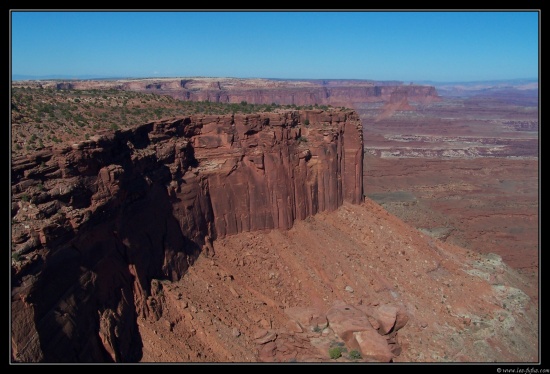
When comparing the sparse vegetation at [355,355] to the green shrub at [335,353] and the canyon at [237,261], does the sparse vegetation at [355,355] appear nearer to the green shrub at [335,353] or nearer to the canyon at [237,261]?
the canyon at [237,261]

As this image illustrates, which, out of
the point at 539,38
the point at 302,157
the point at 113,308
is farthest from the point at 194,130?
the point at 539,38

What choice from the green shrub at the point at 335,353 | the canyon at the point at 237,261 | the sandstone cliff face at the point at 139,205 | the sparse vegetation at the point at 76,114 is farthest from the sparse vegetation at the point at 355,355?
the sparse vegetation at the point at 76,114

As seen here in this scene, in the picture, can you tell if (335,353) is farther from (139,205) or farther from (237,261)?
(139,205)

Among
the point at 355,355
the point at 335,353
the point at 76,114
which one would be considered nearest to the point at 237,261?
the point at 335,353

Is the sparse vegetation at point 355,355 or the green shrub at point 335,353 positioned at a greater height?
the green shrub at point 335,353

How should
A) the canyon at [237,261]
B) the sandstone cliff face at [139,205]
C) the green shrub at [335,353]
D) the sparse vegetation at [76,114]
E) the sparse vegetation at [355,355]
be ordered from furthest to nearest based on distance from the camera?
the sparse vegetation at [355,355] → the green shrub at [335,353] → the sparse vegetation at [76,114] → the canyon at [237,261] → the sandstone cliff face at [139,205]

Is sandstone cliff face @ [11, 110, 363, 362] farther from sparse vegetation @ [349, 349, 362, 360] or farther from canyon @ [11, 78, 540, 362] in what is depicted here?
sparse vegetation @ [349, 349, 362, 360]
